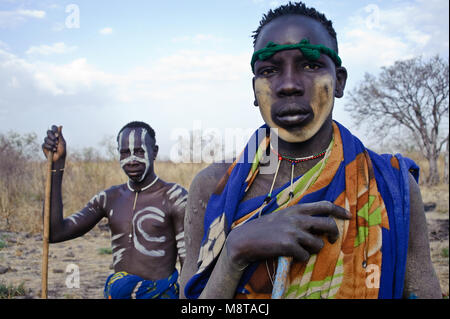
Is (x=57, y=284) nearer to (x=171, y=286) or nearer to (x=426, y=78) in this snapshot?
(x=171, y=286)

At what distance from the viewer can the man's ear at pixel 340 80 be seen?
149 cm

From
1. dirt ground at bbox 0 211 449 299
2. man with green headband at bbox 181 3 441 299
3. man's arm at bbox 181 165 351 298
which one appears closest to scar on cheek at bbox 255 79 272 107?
man with green headband at bbox 181 3 441 299

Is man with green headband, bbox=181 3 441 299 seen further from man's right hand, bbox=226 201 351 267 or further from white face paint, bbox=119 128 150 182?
white face paint, bbox=119 128 150 182

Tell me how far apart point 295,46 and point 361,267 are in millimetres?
739

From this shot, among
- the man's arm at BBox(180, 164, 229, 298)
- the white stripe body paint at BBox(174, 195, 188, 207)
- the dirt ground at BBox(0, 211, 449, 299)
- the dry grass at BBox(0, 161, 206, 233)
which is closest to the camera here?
the man's arm at BBox(180, 164, 229, 298)

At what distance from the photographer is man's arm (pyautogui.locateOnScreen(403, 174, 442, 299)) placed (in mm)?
1306

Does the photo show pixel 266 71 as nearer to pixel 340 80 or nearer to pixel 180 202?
pixel 340 80

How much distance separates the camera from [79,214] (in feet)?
11.9

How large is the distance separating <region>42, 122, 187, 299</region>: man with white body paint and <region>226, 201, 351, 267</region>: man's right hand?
2185 millimetres

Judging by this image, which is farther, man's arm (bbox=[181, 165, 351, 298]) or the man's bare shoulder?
the man's bare shoulder

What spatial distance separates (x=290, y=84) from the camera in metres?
1.31

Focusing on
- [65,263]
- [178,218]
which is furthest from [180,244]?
[65,263]

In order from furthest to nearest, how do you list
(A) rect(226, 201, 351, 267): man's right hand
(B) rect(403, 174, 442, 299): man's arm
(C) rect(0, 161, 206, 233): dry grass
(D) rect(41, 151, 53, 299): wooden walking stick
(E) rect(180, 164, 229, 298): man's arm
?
(C) rect(0, 161, 206, 233): dry grass → (D) rect(41, 151, 53, 299): wooden walking stick → (E) rect(180, 164, 229, 298): man's arm → (B) rect(403, 174, 442, 299): man's arm → (A) rect(226, 201, 351, 267): man's right hand

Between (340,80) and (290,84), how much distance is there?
0.31 metres
